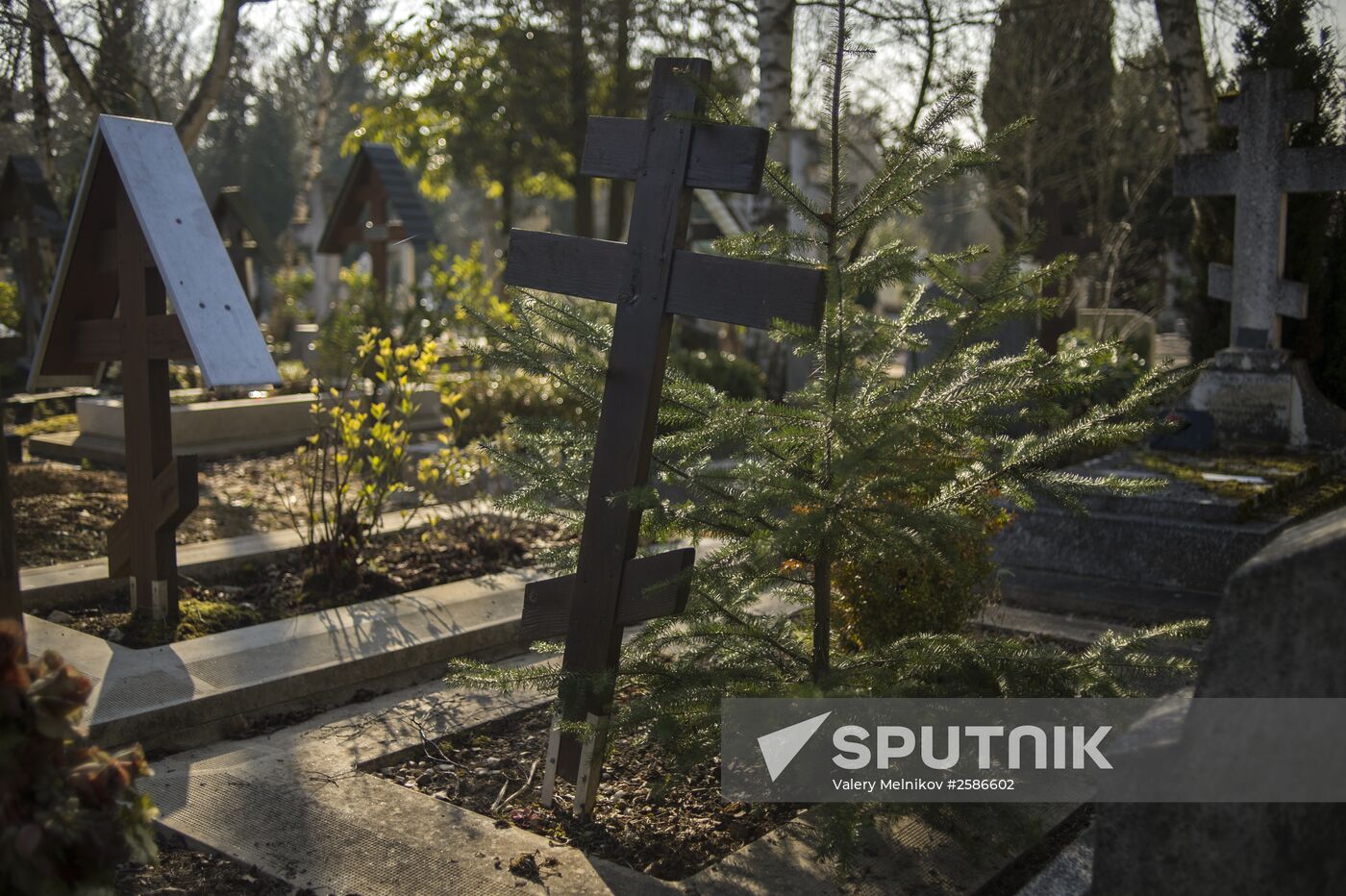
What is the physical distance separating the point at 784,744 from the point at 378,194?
13856mm

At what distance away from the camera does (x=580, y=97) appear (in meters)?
19.6

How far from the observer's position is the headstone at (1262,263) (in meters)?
7.90

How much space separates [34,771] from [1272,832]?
86.1 inches

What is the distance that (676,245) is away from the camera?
3.33 meters

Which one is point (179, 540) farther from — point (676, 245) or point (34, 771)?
point (34, 771)

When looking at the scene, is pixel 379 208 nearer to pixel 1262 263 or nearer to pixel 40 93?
pixel 40 93

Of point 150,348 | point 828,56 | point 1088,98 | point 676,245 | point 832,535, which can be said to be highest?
point 1088,98

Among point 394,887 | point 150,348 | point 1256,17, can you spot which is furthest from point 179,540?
point 1256,17

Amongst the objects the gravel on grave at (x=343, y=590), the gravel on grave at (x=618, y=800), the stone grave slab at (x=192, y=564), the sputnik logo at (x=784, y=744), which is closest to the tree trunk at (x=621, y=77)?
the gravel on grave at (x=343, y=590)

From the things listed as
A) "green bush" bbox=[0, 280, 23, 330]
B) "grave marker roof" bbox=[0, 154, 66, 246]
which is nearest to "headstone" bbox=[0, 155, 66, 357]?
"grave marker roof" bbox=[0, 154, 66, 246]

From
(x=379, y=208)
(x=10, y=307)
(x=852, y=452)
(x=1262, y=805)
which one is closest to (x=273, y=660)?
(x=852, y=452)

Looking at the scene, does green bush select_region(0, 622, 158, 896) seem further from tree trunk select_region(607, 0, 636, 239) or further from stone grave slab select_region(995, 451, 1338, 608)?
tree trunk select_region(607, 0, 636, 239)

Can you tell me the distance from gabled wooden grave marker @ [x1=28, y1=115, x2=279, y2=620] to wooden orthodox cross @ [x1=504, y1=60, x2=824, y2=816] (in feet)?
5.28

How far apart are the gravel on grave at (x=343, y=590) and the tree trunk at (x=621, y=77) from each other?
1224cm
